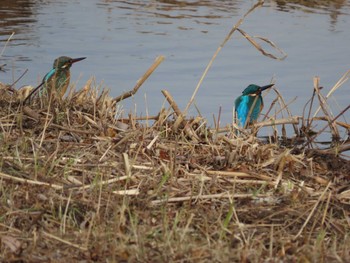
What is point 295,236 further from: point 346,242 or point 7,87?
point 7,87

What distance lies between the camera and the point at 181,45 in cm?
1047

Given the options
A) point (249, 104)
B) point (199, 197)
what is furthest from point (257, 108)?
point (199, 197)

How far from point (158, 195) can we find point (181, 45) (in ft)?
19.9

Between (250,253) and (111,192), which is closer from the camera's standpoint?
(250,253)

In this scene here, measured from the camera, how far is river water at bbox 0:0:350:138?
8641mm

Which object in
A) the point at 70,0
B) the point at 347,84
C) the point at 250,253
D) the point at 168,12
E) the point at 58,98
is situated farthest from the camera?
the point at 70,0

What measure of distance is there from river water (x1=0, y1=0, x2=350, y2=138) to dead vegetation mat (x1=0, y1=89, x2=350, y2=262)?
6.66 feet

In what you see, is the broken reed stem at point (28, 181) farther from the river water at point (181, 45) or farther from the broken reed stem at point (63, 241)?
the river water at point (181, 45)

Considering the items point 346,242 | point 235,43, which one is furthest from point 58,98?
point 235,43

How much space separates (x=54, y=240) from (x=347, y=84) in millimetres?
5371

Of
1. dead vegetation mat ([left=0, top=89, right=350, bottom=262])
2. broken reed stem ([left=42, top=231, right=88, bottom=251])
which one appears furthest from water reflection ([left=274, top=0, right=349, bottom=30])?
broken reed stem ([left=42, top=231, right=88, bottom=251])

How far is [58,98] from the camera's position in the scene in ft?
19.4

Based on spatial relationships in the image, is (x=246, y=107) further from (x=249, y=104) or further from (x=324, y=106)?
(x=324, y=106)

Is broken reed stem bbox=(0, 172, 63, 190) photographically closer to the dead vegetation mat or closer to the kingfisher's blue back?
the dead vegetation mat
